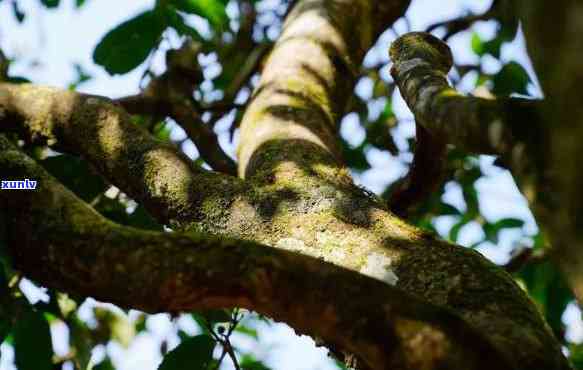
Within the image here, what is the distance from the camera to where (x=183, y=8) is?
226cm

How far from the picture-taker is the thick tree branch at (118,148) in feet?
5.04

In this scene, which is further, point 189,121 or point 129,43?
point 189,121

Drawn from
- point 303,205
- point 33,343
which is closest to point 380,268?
point 303,205

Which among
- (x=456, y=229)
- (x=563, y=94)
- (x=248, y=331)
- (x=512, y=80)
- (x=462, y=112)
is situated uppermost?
(x=563, y=94)

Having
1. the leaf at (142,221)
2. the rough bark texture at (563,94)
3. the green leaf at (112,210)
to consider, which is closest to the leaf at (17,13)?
the green leaf at (112,210)

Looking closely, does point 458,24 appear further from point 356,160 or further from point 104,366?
point 104,366

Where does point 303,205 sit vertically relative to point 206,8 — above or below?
below

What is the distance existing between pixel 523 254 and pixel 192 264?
1.90 m

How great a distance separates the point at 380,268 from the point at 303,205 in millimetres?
278

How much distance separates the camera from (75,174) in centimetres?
227

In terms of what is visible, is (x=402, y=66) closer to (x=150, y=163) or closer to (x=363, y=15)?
(x=150, y=163)

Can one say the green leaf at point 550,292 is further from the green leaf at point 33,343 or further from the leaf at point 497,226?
the green leaf at point 33,343

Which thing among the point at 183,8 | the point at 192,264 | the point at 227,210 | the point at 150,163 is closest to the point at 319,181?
the point at 227,210

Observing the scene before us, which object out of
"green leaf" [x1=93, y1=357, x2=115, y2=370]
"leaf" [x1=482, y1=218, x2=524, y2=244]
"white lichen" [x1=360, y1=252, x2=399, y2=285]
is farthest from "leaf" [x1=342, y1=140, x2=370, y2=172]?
"white lichen" [x1=360, y1=252, x2=399, y2=285]
